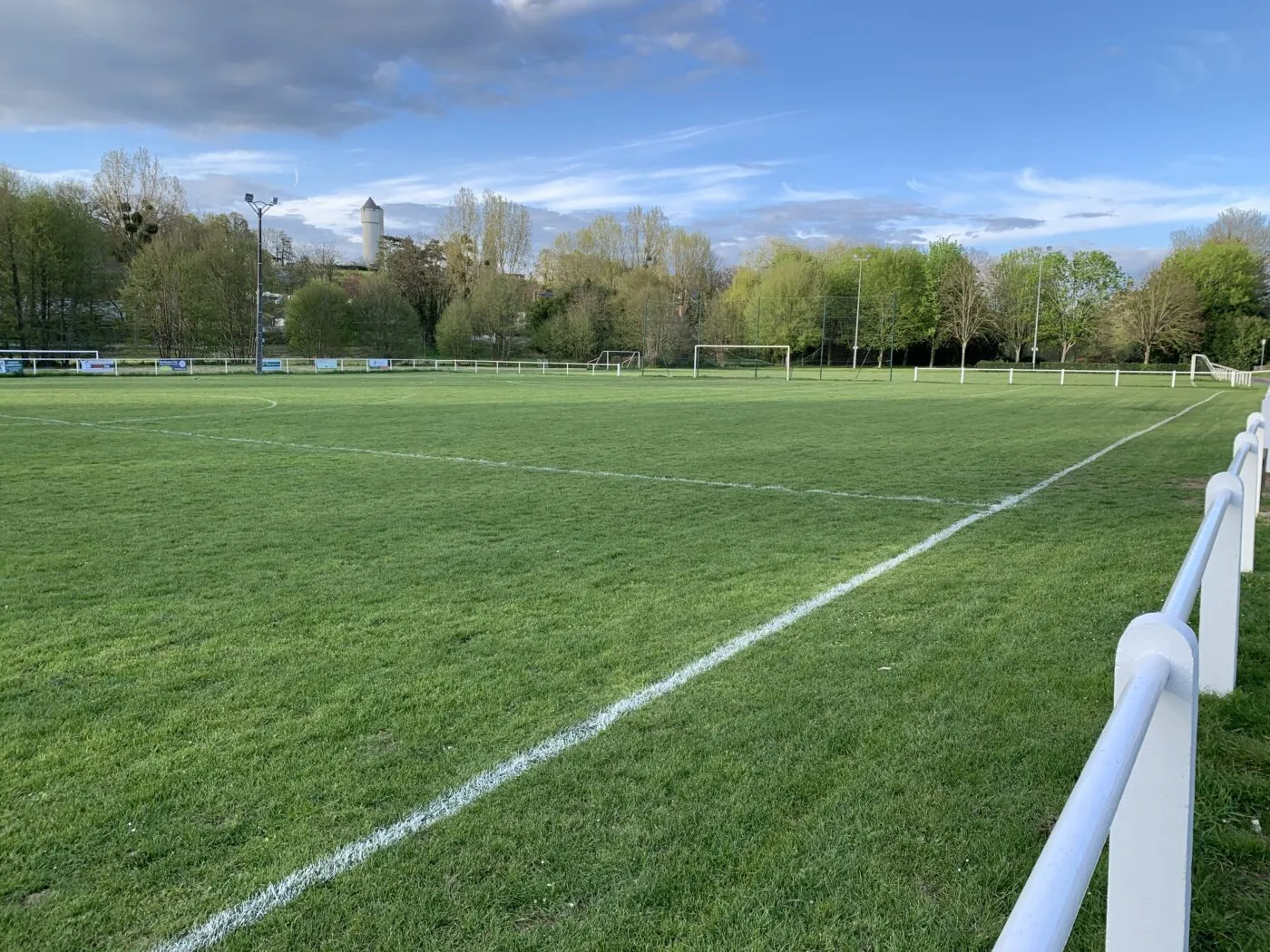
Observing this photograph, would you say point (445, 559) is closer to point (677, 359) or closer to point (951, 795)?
point (951, 795)

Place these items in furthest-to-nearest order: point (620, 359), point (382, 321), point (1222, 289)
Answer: point (1222, 289) < point (382, 321) < point (620, 359)

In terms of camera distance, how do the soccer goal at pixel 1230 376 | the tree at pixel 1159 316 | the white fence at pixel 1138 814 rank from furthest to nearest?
the tree at pixel 1159 316, the soccer goal at pixel 1230 376, the white fence at pixel 1138 814

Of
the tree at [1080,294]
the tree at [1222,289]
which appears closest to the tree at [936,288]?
the tree at [1080,294]

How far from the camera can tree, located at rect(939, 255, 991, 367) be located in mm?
71125

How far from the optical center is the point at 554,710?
A: 367 centimetres

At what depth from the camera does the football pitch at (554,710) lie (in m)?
2.41

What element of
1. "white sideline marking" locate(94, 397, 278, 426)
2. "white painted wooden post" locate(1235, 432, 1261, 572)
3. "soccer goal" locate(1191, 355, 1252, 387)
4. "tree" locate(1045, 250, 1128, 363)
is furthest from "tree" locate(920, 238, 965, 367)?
"white painted wooden post" locate(1235, 432, 1261, 572)

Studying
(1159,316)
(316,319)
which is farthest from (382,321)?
(1159,316)

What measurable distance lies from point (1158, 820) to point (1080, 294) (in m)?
78.9

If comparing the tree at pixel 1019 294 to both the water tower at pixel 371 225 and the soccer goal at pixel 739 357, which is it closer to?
the soccer goal at pixel 739 357

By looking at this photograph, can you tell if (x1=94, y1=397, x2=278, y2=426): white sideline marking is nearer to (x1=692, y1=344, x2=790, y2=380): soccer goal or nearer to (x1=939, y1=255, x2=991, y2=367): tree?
(x1=692, y1=344, x2=790, y2=380): soccer goal

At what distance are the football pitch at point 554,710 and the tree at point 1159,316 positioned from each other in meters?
60.8

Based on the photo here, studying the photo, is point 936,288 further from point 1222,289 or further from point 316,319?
point 316,319

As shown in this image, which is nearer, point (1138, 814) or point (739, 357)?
point (1138, 814)
